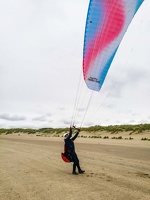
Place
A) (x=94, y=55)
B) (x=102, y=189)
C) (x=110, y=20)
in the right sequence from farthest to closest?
1. (x=94, y=55)
2. (x=110, y=20)
3. (x=102, y=189)

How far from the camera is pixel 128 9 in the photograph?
9984 mm

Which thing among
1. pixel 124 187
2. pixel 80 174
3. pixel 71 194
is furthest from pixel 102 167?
pixel 71 194

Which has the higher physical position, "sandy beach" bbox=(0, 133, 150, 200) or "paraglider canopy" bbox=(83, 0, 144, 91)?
"paraglider canopy" bbox=(83, 0, 144, 91)

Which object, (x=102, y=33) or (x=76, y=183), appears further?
(x=102, y=33)

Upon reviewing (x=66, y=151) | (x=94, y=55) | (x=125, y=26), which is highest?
(x=125, y=26)

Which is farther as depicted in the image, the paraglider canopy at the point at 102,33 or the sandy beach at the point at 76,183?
the paraglider canopy at the point at 102,33

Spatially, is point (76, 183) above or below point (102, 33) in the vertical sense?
below

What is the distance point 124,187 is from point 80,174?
109 inches

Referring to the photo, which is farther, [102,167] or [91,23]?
[102,167]

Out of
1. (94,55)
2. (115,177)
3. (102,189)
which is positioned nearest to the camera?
(102,189)

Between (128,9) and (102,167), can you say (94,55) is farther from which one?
(102,167)

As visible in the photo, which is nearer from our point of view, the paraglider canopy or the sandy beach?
the sandy beach

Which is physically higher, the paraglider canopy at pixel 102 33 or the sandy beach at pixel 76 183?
the paraglider canopy at pixel 102 33

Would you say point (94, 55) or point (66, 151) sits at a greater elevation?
point (94, 55)
